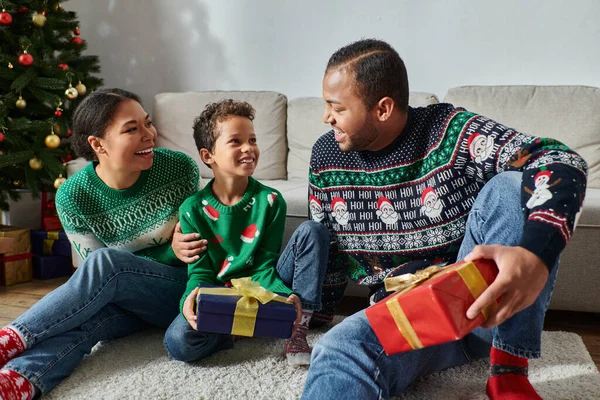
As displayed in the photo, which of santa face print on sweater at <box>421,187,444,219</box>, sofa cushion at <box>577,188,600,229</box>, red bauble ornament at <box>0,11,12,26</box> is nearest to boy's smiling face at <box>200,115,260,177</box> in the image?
santa face print on sweater at <box>421,187,444,219</box>

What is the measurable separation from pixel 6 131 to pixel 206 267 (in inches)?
59.7

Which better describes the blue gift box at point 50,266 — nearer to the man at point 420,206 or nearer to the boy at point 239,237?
the boy at point 239,237

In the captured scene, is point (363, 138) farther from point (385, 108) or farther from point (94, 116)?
point (94, 116)

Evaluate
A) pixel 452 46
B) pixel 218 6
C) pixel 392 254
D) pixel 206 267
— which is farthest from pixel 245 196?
pixel 218 6

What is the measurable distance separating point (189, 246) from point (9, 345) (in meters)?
0.50

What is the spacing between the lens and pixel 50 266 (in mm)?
2672

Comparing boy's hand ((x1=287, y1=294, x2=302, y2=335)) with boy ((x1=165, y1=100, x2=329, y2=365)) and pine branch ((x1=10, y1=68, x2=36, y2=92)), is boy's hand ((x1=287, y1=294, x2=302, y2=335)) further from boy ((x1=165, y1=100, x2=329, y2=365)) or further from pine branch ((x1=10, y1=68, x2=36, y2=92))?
pine branch ((x1=10, y1=68, x2=36, y2=92))

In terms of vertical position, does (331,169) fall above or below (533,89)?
below

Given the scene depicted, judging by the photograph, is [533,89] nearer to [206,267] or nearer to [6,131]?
[206,267]

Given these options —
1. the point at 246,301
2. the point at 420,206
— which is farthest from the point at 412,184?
the point at 246,301

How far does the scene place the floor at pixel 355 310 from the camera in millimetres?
1875

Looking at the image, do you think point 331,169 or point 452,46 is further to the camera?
point 452,46

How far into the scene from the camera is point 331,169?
152cm

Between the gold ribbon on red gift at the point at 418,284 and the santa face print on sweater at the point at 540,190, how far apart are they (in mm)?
171
